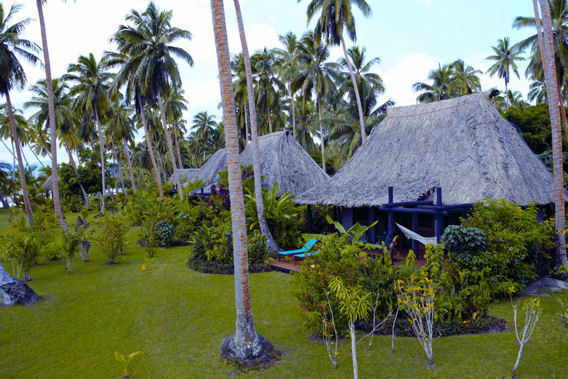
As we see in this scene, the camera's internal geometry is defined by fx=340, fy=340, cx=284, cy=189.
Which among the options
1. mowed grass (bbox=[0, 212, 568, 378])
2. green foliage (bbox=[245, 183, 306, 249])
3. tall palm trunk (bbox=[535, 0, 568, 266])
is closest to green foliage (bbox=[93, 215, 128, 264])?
mowed grass (bbox=[0, 212, 568, 378])

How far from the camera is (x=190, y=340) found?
21.0ft

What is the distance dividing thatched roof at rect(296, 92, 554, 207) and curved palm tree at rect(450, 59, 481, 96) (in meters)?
21.5

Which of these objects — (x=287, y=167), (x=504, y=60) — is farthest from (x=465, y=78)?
(x=287, y=167)

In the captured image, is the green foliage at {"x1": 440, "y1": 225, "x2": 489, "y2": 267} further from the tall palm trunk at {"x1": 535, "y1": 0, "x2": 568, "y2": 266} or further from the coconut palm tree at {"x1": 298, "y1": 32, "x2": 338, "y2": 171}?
the coconut palm tree at {"x1": 298, "y1": 32, "x2": 338, "y2": 171}

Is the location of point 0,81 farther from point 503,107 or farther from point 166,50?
point 503,107

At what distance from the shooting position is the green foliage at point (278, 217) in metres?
12.8

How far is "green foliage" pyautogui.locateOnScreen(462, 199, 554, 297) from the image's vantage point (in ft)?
24.7

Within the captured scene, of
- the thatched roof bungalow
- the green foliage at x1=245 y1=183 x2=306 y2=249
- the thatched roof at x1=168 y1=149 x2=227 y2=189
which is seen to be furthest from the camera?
the thatched roof at x1=168 y1=149 x2=227 y2=189

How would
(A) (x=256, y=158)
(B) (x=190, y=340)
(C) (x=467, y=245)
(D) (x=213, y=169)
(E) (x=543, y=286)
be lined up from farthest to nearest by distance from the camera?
(D) (x=213, y=169), (A) (x=256, y=158), (E) (x=543, y=286), (C) (x=467, y=245), (B) (x=190, y=340)

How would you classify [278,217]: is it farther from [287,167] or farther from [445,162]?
[445,162]

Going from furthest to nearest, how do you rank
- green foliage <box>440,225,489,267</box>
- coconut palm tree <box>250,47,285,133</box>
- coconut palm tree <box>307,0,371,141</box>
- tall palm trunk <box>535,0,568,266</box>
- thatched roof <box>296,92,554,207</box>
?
1. coconut palm tree <box>250,47,285,133</box>
2. coconut palm tree <box>307,0,371,141</box>
3. thatched roof <box>296,92,554,207</box>
4. tall palm trunk <box>535,0,568,266</box>
5. green foliage <box>440,225,489,267</box>

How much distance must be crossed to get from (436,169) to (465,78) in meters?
26.7

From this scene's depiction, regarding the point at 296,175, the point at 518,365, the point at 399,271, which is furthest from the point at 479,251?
the point at 296,175

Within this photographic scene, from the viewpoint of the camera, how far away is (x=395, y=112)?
15.2 m
